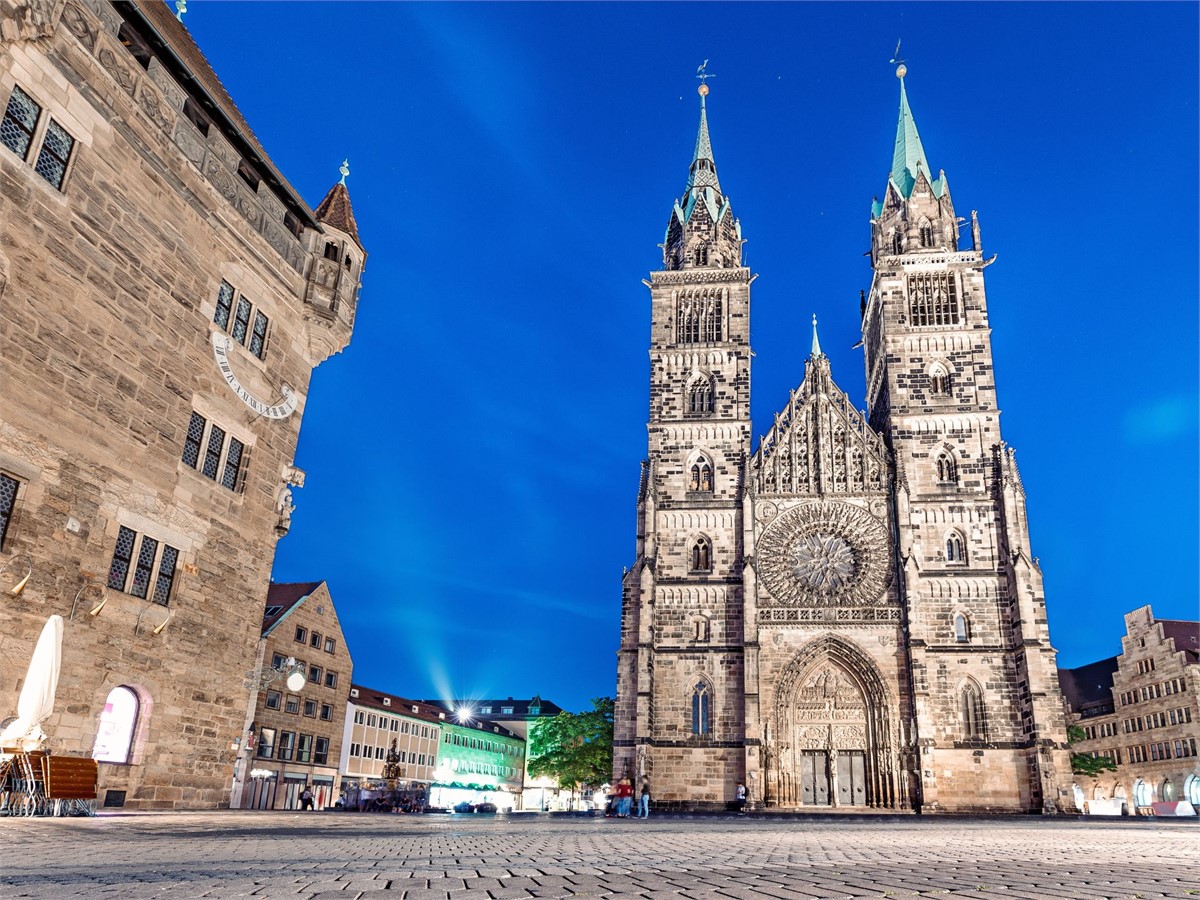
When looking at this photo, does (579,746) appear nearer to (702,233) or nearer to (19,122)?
(702,233)

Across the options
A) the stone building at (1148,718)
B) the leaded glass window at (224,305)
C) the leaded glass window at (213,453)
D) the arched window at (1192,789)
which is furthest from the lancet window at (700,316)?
the arched window at (1192,789)

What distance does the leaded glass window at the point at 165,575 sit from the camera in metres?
17.0

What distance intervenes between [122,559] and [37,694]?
4.23 meters

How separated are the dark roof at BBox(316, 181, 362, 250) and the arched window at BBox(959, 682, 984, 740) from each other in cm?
3130

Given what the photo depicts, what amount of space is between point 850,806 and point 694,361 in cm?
2243

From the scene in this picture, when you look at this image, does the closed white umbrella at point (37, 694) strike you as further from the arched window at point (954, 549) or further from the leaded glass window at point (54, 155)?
the arched window at point (954, 549)

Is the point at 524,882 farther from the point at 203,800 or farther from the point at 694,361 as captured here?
the point at 694,361

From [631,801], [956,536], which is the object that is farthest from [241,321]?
[956,536]

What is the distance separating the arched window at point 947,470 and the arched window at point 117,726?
Result: 35.7 metres

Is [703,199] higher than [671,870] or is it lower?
higher

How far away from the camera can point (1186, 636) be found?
5756cm

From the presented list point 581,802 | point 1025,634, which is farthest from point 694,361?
point 581,802

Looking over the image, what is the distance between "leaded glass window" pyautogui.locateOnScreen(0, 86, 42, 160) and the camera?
44.3 ft

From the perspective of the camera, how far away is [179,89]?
17609mm
